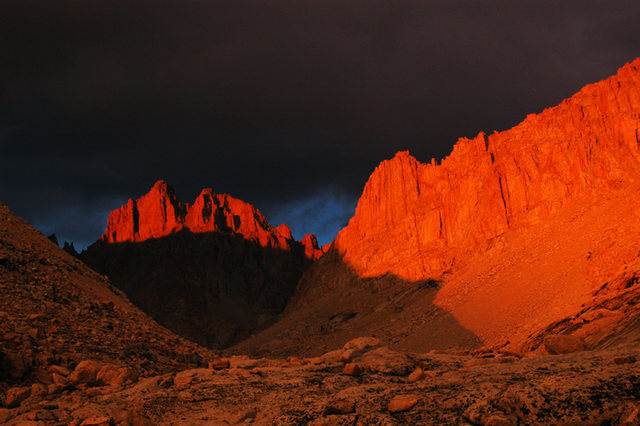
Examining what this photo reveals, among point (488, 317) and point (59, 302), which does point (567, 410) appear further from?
point (488, 317)

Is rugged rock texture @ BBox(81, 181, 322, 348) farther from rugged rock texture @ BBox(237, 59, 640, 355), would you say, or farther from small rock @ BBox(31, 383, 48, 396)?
small rock @ BBox(31, 383, 48, 396)

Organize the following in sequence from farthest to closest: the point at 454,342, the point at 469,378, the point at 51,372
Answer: the point at 454,342, the point at 51,372, the point at 469,378

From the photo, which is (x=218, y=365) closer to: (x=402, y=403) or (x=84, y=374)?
(x=84, y=374)

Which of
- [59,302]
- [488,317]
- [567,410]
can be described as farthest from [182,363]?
[488,317]

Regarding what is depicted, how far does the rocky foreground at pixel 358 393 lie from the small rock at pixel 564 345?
0.02m

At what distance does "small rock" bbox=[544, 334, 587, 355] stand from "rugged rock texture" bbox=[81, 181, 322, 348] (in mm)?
98623

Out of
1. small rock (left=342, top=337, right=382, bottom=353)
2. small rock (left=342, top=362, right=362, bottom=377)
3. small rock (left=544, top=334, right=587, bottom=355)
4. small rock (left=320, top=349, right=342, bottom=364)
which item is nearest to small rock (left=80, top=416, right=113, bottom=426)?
small rock (left=342, top=362, right=362, bottom=377)

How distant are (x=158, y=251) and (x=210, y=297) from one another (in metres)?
22.3

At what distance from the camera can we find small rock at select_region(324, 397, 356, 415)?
7824 millimetres

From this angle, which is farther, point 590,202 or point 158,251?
point 158,251

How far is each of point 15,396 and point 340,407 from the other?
7606 mm

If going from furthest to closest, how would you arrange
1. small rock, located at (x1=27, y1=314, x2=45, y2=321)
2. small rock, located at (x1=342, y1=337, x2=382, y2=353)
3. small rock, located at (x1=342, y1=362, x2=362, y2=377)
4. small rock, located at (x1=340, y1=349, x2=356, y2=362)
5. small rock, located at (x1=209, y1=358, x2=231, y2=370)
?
1. small rock, located at (x1=27, y1=314, x2=45, y2=321)
2. small rock, located at (x1=342, y1=337, x2=382, y2=353)
3. small rock, located at (x1=340, y1=349, x2=356, y2=362)
4. small rock, located at (x1=209, y1=358, x2=231, y2=370)
5. small rock, located at (x1=342, y1=362, x2=362, y2=377)

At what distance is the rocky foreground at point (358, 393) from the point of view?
258 inches

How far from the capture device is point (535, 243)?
51.6 metres
